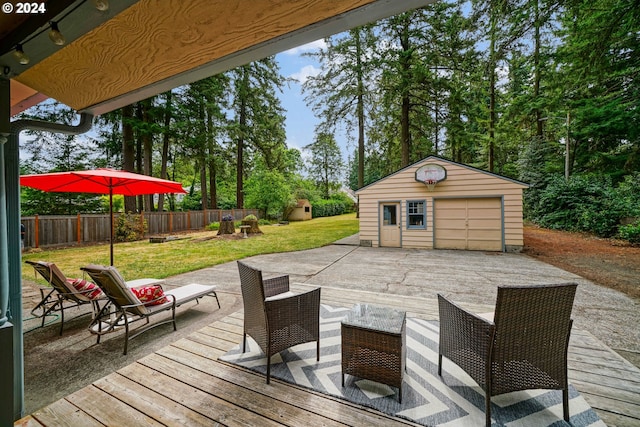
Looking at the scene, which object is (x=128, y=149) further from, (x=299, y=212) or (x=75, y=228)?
(x=299, y=212)

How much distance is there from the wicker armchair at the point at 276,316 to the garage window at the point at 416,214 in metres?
7.78

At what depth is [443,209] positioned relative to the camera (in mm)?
8945

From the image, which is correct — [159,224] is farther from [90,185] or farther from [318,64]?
[318,64]

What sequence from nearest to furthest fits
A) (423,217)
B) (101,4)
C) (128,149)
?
(101,4), (423,217), (128,149)

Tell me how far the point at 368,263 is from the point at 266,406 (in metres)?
5.32

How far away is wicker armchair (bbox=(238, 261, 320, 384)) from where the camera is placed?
7.16ft

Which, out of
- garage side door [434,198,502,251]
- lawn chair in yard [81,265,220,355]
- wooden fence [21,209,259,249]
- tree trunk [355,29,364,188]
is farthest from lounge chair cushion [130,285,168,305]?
tree trunk [355,29,364,188]

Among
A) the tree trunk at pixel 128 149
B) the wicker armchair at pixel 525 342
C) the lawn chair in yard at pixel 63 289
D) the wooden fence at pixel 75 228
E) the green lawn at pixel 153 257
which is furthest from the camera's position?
the tree trunk at pixel 128 149

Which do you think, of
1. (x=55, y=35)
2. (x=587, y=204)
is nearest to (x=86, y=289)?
(x=55, y=35)

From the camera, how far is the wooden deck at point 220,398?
5.71ft

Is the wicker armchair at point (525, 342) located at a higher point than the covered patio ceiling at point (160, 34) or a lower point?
lower

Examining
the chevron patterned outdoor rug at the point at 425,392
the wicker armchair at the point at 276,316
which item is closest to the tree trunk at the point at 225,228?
the chevron patterned outdoor rug at the point at 425,392

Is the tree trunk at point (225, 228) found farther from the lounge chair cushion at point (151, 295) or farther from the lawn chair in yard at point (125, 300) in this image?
the lounge chair cushion at point (151, 295)

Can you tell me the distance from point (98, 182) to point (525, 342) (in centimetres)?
595
